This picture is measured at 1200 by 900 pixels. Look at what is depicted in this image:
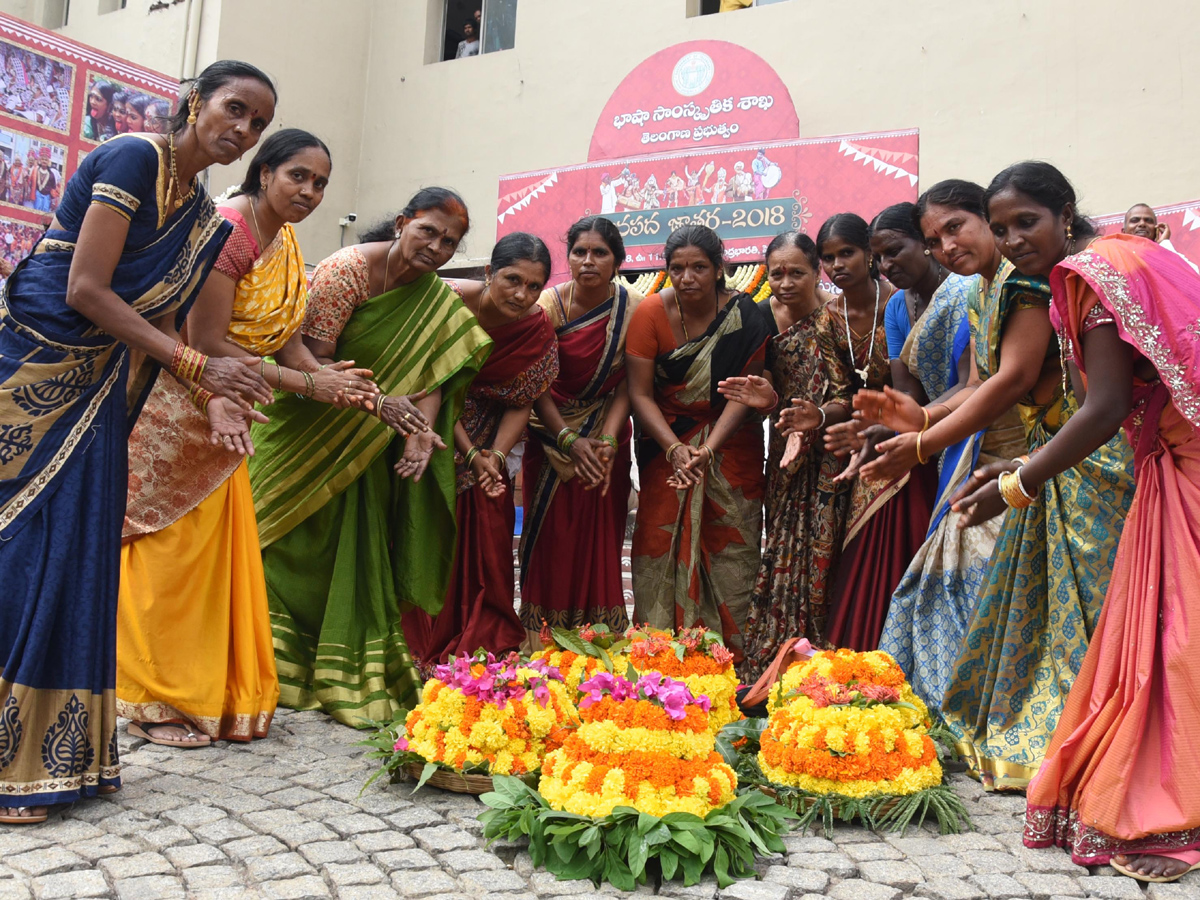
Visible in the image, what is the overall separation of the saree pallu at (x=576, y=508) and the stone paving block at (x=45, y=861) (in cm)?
265

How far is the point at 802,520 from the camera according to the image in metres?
4.80

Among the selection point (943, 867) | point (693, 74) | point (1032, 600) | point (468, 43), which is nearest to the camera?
point (943, 867)

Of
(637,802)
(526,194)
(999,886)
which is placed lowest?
(999,886)

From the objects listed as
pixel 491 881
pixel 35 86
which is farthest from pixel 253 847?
pixel 35 86

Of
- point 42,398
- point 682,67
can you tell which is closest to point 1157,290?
point 42,398

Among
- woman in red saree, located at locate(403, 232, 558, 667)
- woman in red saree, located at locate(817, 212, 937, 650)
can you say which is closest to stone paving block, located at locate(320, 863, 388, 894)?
woman in red saree, located at locate(403, 232, 558, 667)

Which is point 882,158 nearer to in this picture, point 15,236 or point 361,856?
point 15,236

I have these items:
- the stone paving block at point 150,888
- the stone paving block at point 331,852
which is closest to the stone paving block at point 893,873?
the stone paving block at point 331,852

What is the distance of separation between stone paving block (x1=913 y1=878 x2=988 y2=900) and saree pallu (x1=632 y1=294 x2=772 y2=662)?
2369 millimetres

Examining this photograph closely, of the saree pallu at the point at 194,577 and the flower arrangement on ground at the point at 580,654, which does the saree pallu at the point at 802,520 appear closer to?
the flower arrangement on ground at the point at 580,654

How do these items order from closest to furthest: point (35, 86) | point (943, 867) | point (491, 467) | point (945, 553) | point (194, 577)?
point (943, 867), point (194, 577), point (945, 553), point (491, 467), point (35, 86)

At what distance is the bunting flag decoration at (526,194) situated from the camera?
11.4 meters

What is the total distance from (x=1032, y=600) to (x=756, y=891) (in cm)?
146

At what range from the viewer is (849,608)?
14.8 feet
